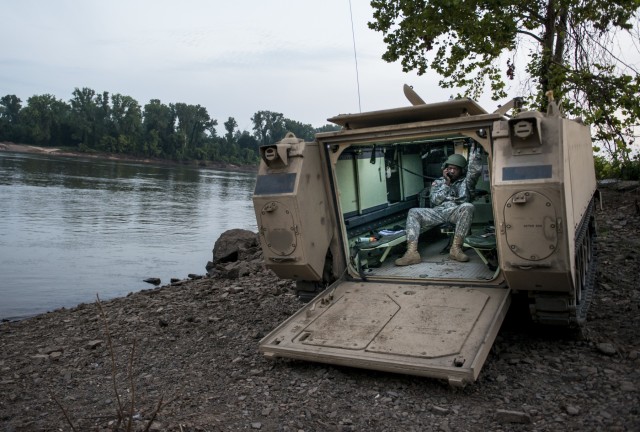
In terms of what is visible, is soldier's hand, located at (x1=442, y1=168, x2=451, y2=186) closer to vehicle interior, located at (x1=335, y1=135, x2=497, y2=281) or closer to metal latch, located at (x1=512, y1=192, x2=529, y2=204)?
vehicle interior, located at (x1=335, y1=135, x2=497, y2=281)

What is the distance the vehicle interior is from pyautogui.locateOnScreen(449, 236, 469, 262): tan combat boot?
0.24ft

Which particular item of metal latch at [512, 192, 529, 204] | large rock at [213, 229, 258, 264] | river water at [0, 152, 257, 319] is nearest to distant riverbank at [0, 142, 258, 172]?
river water at [0, 152, 257, 319]

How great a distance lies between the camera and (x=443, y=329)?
5391 millimetres

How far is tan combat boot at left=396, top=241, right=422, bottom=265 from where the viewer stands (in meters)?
7.15

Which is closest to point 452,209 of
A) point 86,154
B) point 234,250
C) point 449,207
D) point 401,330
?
point 449,207

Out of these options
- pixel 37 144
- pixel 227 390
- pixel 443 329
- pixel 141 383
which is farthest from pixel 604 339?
pixel 37 144

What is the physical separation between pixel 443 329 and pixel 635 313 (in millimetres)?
2605

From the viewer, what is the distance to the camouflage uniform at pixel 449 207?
7227mm

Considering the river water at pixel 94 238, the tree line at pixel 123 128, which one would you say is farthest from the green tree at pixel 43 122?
the river water at pixel 94 238

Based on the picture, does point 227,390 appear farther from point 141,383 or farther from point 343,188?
point 343,188

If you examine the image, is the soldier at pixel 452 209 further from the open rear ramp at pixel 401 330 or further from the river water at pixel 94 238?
the river water at pixel 94 238

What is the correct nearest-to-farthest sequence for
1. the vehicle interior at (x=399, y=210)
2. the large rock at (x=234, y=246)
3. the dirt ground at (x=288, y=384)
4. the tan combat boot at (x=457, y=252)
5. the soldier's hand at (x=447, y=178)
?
the dirt ground at (x=288, y=384)
the vehicle interior at (x=399, y=210)
the tan combat boot at (x=457, y=252)
the soldier's hand at (x=447, y=178)
the large rock at (x=234, y=246)

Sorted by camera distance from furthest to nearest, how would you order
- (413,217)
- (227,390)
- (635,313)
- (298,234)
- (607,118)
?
(607,118), (413,217), (635,313), (298,234), (227,390)

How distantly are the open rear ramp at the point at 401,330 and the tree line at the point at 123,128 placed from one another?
259ft
